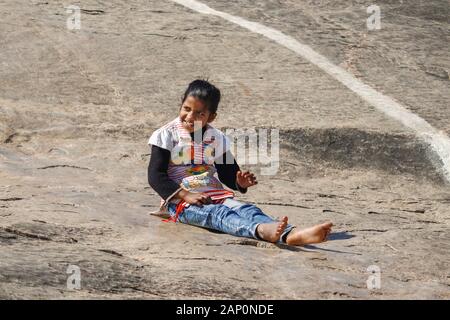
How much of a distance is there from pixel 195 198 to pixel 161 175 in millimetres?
243

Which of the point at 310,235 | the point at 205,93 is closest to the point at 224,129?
the point at 205,93

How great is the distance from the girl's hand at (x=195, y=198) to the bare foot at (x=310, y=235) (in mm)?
550

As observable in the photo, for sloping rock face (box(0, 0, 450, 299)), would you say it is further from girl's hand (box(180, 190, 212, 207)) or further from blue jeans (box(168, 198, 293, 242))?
girl's hand (box(180, 190, 212, 207))

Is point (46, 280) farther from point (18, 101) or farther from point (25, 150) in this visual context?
point (18, 101)

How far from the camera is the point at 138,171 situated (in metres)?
7.09

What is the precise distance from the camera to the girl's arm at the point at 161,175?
5867mm

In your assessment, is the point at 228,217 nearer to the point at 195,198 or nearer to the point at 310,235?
the point at 195,198

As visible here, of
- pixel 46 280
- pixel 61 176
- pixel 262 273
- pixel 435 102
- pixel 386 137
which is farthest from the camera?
pixel 435 102

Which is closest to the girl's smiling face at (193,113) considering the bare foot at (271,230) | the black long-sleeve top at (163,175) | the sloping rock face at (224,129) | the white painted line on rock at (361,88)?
the black long-sleeve top at (163,175)

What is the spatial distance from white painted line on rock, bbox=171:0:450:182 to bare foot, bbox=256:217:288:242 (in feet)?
8.65

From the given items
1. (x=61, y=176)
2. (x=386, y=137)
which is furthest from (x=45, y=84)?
(x=386, y=137)

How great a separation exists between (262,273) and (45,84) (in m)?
3.95

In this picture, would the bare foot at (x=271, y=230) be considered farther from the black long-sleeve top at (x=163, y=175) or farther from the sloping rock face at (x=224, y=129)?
the black long-sleeve top at (x=163, y=175)

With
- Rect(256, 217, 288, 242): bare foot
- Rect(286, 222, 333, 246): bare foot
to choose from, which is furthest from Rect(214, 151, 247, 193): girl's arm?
Rect(286, 222, 333, 246): bare foot
